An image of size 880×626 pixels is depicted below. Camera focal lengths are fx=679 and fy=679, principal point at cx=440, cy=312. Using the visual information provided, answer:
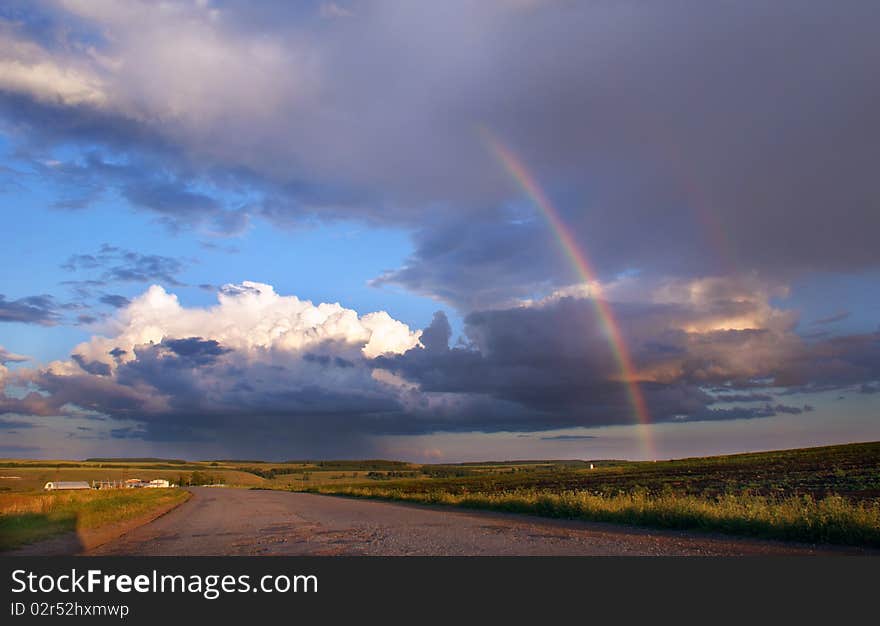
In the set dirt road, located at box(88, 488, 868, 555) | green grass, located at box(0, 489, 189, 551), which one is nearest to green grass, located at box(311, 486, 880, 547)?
dirt road, located at box(88, 488, 868, 555)

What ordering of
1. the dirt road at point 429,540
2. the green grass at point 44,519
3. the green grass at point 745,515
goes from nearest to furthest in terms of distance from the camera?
the dirt road at point 429,540 → the green grass at point 745,515 → the green grass at point 44,519

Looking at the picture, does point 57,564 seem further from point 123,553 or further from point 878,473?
point 878,473

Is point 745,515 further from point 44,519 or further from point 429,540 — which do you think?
point 44,519

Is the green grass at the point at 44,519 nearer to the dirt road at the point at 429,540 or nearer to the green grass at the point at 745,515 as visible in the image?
the dirt road at the point at 429,540

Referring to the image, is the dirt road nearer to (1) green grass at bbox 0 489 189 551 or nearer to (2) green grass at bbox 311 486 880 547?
(2) green grass at bbox 311 486 880 547

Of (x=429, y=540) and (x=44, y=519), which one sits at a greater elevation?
(x=429, y=540)

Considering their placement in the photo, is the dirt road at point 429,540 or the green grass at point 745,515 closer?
the dirt road at point 429,540

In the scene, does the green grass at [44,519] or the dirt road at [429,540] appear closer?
the dirt road at [429,540]

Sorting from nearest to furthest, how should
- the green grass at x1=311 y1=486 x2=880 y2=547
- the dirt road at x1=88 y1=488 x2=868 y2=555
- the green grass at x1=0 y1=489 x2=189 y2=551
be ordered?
1. the dirt road at x1=88 y1=488 x2=868 y2=555
2. the green grass at x1=311 y1=486 x2=880 y2=547
3. the green grass at x1=0 y1=489 x2=189 y2=551

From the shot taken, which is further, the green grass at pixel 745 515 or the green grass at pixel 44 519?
the green grass at pixel 44 519

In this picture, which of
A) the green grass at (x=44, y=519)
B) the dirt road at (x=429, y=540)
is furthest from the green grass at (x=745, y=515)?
the green grass at (x=44, y=519)

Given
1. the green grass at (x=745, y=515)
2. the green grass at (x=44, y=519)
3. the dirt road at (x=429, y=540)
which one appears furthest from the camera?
the green grass at (x=44, y=519)

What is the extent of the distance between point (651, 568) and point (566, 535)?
807 cm

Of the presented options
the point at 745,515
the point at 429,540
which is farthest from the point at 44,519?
the point at 745,515
